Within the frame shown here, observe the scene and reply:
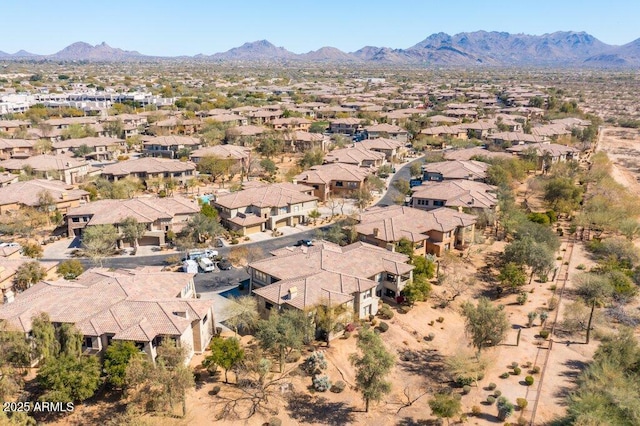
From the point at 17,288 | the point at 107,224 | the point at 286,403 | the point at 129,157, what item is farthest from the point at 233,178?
the point at 286,403

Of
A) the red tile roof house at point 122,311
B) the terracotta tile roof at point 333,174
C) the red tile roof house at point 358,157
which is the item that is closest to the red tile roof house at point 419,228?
the terracotta tile roof at point 333,174

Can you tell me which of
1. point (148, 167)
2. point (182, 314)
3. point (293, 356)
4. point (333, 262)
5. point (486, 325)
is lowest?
point (293, 356)

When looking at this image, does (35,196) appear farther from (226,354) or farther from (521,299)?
(521,299)

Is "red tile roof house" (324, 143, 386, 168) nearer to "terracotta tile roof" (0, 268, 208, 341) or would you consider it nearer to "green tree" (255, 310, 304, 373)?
"terracotta tile roof" (0, 268, 208, 341)

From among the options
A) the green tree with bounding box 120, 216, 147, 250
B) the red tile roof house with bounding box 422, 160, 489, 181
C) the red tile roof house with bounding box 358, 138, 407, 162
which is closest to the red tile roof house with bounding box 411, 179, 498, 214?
the red tile roof house with bounding box 422, 160, 489, 181

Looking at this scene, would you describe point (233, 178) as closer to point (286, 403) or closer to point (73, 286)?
point (73, 286)

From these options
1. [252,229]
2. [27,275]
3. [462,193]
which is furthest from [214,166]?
[27,275]
